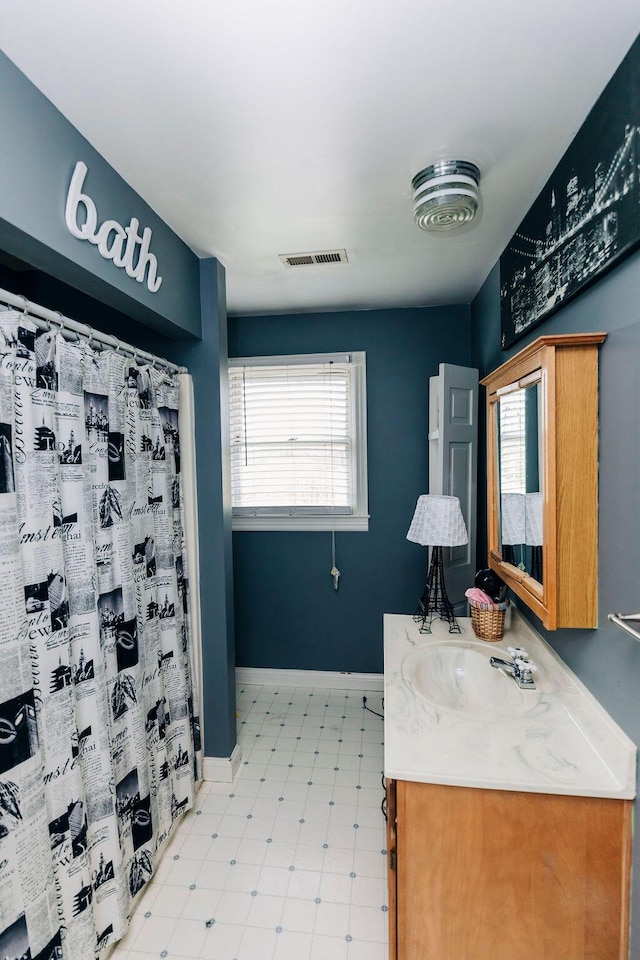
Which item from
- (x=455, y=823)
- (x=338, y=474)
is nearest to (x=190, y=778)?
(x=455, y=823)

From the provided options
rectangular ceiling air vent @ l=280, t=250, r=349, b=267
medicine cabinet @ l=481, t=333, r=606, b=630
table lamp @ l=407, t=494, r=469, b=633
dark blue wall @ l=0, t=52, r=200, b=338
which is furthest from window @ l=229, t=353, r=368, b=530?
medicine cabinet @ l=481, t=333, r=606, b=630

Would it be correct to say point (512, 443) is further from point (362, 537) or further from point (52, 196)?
point (52, 196)

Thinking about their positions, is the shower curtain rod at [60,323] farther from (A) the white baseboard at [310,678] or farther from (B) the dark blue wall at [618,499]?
(A) the white baseboard at [310,678]

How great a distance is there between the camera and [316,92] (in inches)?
45.9

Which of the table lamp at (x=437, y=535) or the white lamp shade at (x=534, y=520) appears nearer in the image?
the white lamp shade at (x=534, y=520)

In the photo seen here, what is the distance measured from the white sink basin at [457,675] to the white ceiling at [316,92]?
66.2 inches

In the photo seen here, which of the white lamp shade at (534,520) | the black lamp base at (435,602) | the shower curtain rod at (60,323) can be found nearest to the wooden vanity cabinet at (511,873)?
the white lamp shade at (534,520)

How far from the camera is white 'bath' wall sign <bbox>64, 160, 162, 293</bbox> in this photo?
125 centimetres

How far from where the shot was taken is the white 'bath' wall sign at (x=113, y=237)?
4.11ft

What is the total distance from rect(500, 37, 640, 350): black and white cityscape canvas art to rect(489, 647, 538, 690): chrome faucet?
1171 mm

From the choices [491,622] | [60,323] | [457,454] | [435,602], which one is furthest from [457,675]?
[60,323]

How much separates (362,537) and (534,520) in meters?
1.57

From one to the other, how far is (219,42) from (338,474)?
7.30 feet

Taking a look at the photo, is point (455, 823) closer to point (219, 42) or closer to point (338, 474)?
point (219, 42)
